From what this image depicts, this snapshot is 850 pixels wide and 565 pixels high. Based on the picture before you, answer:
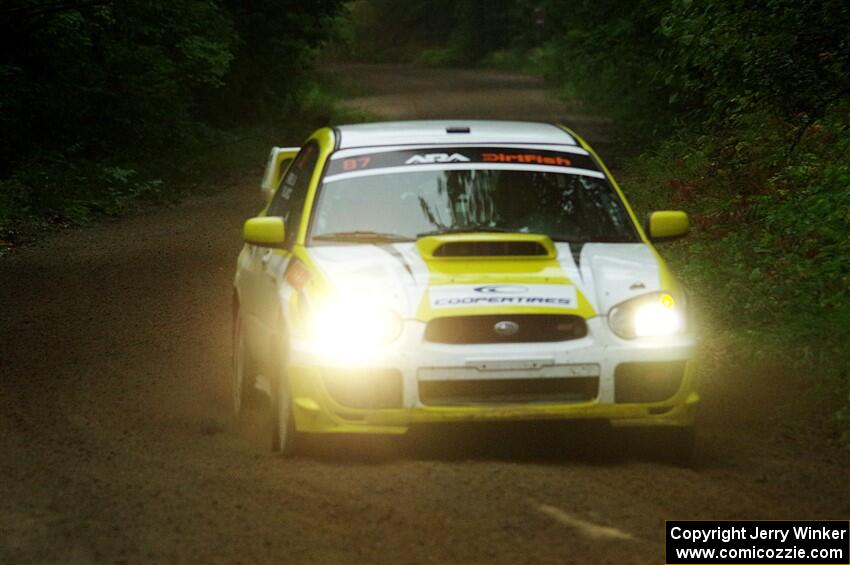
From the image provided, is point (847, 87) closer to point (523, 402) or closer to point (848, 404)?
point (848, 404)

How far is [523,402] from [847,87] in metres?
6.65

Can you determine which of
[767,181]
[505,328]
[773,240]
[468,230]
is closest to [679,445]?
[505,328]

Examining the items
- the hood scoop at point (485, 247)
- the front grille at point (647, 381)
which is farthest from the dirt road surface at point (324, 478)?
the hood scoop at point (485, 247)

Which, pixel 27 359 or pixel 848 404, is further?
pixel 27 359

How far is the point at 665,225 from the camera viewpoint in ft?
28.6

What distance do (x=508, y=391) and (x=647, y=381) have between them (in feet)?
2.14

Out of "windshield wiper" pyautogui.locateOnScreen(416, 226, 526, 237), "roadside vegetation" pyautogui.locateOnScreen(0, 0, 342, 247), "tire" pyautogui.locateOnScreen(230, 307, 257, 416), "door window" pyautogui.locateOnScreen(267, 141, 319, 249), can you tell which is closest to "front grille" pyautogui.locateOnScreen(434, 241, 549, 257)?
"windshield wiper" pyautogui.locateOnScreen(416, 226, 526, 237)

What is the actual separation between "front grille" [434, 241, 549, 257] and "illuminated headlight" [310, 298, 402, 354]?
568 millimetres

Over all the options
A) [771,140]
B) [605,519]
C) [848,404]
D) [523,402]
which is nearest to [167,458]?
[523,402]

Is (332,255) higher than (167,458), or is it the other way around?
(332,255)

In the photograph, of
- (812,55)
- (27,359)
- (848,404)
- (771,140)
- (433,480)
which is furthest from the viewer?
(771,140)

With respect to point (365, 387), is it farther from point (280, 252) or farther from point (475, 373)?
point (280, 252)

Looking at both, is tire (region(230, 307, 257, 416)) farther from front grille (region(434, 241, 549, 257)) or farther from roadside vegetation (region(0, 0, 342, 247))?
roadside vegetation (region(0, 0, 342, 247))

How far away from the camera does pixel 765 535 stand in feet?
21.4
